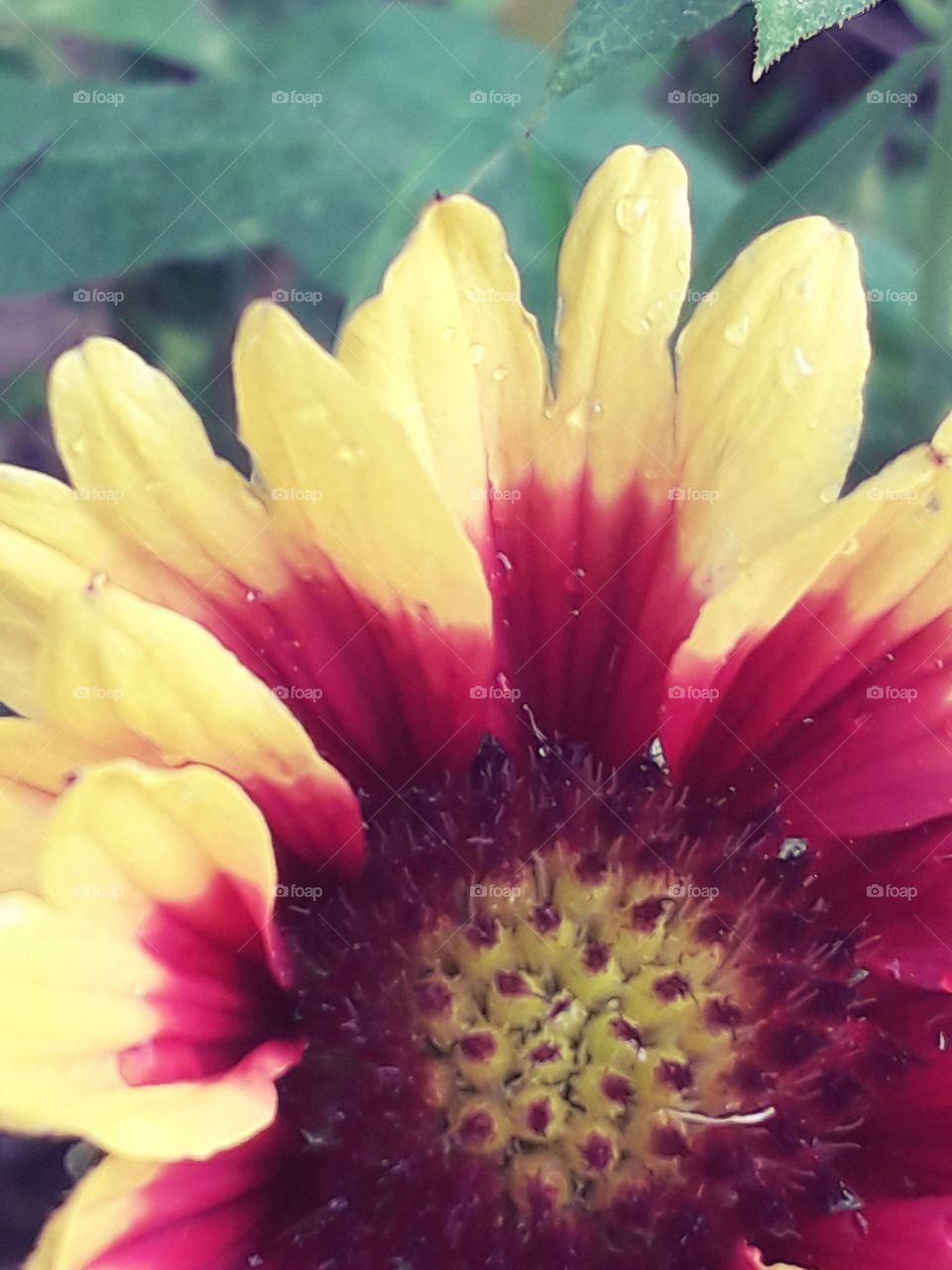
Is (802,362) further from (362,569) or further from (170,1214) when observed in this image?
(170,1214)

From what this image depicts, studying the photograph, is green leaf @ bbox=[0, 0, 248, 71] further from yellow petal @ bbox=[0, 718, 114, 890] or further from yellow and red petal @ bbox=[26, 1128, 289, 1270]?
yellow and red petal @ bbox=[26, 1128, 289, 1270]

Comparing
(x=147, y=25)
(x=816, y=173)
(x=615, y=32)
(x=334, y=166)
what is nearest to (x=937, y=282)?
(x=816, y=173)

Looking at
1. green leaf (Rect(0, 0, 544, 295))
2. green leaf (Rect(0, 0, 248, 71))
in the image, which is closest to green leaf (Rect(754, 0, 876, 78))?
green leaf (Rect(0, 0, 544, 295))

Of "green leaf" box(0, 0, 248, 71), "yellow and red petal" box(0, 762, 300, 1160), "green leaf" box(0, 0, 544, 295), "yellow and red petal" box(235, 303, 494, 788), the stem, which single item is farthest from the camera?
"green leaf" box(0, 0, 248, 71)

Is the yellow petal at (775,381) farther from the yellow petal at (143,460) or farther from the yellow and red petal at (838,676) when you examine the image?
the yellow petal at (143,460)

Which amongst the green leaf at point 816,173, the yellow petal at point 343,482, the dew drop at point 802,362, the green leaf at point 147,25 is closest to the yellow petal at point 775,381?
the dew drop at point 802,362

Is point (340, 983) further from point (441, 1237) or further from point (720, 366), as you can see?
point (720, 366)
